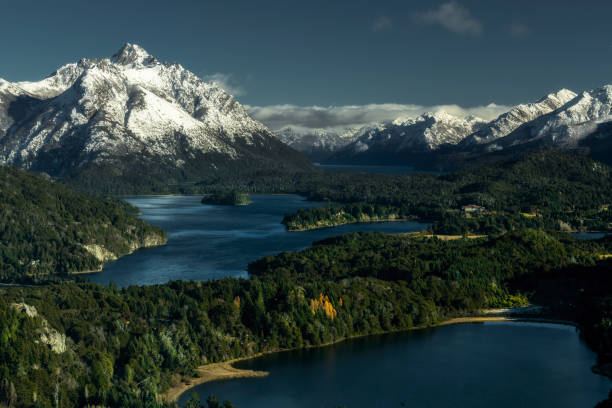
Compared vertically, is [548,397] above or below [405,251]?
below

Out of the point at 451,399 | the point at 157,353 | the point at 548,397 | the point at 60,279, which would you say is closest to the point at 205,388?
the point at 157,353

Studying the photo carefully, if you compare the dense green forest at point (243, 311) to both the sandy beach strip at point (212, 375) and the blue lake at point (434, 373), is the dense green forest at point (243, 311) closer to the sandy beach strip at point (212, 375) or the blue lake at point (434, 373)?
the sandy beach strip at point (212, 375)

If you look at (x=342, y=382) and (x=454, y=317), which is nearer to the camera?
(x=342, y=382)

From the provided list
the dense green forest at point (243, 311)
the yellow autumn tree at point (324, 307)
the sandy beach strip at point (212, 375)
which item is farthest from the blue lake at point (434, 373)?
the yellow autumn tree at point (324, 307)

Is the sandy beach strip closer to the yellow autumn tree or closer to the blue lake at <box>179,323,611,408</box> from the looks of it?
the blue lake at <box>179,323,611,408</box>

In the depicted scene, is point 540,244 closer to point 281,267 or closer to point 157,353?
point 281,267

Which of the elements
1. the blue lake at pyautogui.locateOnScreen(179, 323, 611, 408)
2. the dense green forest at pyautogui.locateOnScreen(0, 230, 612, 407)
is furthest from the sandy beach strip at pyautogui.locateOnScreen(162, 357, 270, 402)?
the blue lake at pyautogui.locateOnScreen(179, 323, 611, 408)

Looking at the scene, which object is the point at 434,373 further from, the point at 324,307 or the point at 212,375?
the point at 212,375
